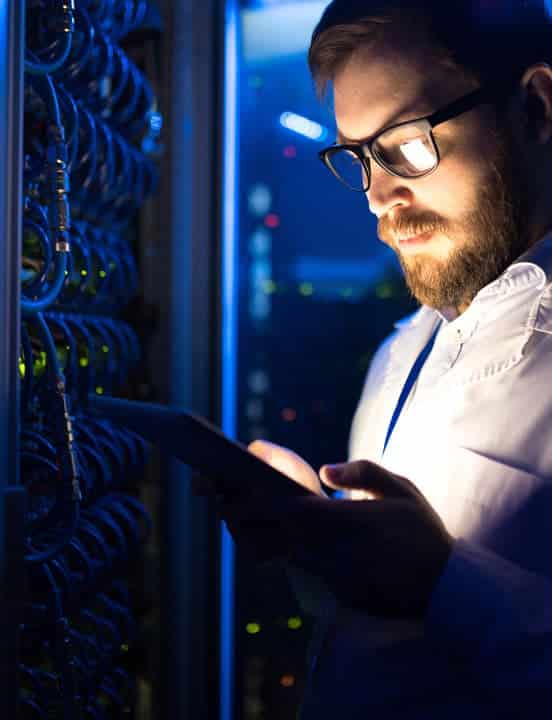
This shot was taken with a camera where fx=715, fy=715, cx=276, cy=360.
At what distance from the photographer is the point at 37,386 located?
3.85 feet

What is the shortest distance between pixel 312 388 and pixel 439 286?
0.86 m

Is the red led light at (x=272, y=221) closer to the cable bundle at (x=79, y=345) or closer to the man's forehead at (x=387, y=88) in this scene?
the cable bundle at (x=79, y=345)

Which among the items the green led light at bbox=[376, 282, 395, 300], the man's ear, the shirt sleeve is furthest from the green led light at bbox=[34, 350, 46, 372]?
the green led light at bbox=[376, 282, 395, 300]

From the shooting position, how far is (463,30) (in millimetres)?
1116

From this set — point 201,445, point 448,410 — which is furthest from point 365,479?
point 448,410

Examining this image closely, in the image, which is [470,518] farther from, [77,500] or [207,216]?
[207,216]

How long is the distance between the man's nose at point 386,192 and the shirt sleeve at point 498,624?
0.56 meters

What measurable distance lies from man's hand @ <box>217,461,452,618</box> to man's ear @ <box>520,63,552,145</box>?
0.64 m

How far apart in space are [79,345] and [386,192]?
0.66 metres

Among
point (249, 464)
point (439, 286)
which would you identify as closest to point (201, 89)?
point (439, 286)

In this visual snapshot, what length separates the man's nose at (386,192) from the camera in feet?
3.75

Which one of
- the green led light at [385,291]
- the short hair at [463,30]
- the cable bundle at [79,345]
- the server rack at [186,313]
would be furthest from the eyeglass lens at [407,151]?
the green led light at [385,291]

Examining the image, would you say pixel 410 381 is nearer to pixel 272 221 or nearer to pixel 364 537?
pixel 364 537

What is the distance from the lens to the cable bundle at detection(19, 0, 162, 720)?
114 cm
